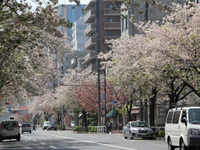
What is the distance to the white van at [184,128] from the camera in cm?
1449

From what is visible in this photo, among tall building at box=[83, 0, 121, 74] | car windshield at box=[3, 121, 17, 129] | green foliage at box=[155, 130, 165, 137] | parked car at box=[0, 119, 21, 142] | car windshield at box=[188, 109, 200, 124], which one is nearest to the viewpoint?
car windshield at box=[188, 109, 200, 124]

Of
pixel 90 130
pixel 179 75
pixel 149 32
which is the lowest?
pixel 90 130

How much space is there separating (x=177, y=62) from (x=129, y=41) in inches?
408

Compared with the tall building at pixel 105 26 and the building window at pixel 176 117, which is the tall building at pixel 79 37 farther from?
the building window at pixel 176 117

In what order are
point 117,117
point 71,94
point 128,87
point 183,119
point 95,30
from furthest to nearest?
point 95,30 < point 117,117 < point 71,94 < point 128,87 < point 183,119

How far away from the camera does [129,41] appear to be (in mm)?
34969

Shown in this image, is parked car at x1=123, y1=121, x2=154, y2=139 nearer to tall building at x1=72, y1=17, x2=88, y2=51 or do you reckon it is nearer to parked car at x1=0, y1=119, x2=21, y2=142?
parked car at x1=0, y1=119, x2=21, y2=142

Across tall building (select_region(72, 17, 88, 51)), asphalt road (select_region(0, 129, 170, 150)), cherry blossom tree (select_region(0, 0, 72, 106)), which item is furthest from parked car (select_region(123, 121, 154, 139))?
tall building (select_region(72, 17, 88, 51))

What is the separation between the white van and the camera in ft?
47.5

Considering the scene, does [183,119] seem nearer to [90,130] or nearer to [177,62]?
[177,62]

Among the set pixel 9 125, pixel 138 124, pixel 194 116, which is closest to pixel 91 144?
pixel 138 124

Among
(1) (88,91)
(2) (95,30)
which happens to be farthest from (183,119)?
(2) (95,30)

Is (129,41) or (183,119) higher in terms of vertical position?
(129,41)

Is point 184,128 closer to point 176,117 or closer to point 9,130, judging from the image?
point 176,117
